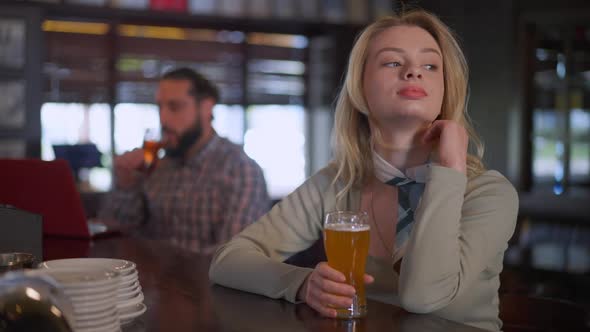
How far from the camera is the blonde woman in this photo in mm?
1300

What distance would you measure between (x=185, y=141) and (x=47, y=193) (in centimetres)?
129

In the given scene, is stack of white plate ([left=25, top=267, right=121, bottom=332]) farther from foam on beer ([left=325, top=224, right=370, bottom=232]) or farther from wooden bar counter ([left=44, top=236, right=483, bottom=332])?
foam on beer ([left=325, top=224, right=370, bottom=232])

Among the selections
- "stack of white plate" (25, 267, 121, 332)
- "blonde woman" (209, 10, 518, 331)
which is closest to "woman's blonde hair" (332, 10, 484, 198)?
"blonde woman" (209, 10, 518, 331)

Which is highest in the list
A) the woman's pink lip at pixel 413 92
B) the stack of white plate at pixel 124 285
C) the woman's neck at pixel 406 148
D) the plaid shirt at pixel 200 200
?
the woman's pink lip at pixel 413 92

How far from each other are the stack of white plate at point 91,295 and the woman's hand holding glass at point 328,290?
14.7 inches

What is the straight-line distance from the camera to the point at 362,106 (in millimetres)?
1699

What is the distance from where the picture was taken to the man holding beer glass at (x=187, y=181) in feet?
10.5

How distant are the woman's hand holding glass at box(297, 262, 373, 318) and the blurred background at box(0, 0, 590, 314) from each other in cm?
235

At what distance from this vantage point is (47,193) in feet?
7.20

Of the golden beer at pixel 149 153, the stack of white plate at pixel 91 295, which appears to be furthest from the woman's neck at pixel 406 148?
the golden beer at pixel 149 153

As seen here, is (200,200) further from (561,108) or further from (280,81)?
(280,81)

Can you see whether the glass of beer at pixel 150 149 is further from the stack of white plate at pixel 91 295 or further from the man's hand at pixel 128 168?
the stack of white plate at pixel 91 295

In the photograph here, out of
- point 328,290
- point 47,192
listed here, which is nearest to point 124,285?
point 328,290

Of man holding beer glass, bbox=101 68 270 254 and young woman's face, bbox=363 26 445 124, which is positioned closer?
young woman's face, bbox=363 26 445 124
